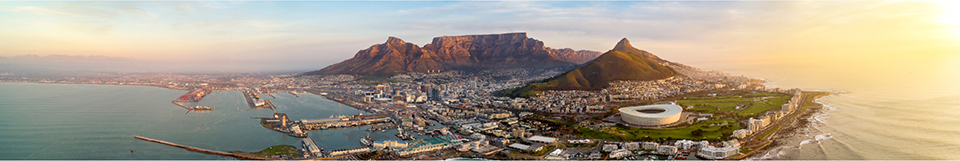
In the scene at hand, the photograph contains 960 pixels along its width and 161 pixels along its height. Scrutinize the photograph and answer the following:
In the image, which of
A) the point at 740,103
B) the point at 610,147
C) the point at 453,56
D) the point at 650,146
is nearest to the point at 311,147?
the point at 610,147

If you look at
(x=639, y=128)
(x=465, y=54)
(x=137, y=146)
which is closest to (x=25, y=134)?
(x=137, y=146)

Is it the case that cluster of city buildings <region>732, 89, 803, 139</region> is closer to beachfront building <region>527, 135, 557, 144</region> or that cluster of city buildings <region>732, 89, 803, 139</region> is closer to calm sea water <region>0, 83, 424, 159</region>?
beachfront building <region>527, 135, 557, 144</region>

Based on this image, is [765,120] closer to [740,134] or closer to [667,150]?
[740,134]

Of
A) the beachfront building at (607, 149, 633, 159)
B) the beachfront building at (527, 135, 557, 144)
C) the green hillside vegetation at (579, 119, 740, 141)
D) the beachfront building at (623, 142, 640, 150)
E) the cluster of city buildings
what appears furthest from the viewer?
the green hillside vegetation at (579, 119, 740, 141)

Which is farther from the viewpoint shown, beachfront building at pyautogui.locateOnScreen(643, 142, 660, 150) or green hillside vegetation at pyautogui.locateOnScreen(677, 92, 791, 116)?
green hillside vegetation at pyautogui.locateOnScreen(677, 92, 791, 116)

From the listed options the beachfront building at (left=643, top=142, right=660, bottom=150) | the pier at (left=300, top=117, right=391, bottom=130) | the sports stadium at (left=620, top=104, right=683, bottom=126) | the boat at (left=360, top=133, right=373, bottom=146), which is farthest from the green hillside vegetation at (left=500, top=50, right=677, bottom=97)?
the beachfront building at (left=643, top=142, right=660, bottom=150)

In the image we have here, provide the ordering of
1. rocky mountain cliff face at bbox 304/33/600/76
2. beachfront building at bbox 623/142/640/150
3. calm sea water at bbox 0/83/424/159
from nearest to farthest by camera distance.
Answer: beachfront building at bbox 623/142/640/150
calm sea water at bbox 0/83/424/159
rocky mountain cliff face at bbox 304/33/600/76

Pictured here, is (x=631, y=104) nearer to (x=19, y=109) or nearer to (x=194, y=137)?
(x=194, y=137)
